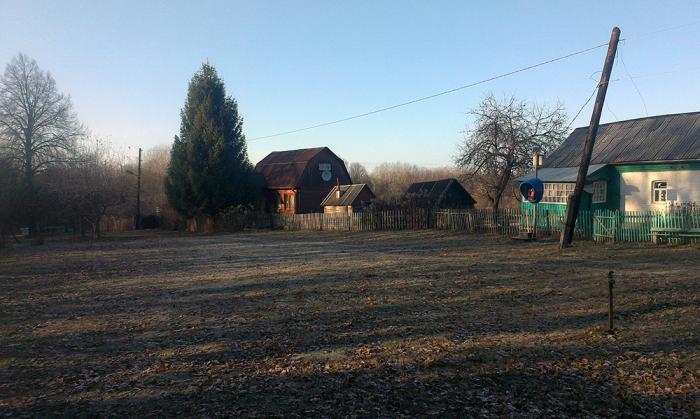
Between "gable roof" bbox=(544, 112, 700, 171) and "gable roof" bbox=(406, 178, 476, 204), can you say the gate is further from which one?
"gable roof" bbox=(406, 178, 476, 204)

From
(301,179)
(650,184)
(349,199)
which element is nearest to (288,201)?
(301,179)

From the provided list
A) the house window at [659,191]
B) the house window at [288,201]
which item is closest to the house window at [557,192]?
the house window at [659,191]

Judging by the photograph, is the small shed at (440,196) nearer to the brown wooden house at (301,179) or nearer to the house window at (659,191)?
the brown wooden house at (301,179)

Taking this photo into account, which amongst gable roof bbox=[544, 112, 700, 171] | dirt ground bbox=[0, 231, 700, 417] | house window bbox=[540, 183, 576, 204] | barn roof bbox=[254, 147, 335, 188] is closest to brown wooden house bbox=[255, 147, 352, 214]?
barn roof bbox=[254, 147, 335, 188]

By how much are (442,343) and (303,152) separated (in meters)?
45.5

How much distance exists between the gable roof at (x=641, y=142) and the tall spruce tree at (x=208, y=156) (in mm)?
26059

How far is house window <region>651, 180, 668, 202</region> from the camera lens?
24219 mm

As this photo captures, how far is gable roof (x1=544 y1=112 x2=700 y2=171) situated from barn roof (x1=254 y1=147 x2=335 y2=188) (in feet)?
82.4

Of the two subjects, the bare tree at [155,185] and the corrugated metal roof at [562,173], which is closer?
the corrugated metal roof at [562,173]

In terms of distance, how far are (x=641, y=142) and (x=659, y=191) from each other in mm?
3184

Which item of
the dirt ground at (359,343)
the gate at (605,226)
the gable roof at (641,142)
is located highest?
the gable roof at (641,142)

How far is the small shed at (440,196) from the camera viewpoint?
112 feet

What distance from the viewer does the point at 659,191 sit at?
80.3ft

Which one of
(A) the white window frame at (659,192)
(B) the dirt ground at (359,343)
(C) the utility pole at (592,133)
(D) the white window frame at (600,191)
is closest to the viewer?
(B) the dirt ground at (359,343)
